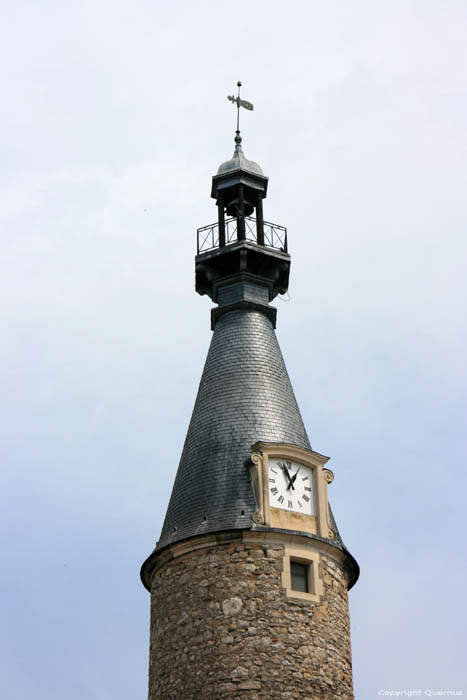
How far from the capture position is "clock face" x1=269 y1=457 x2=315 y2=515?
33656 millimetres

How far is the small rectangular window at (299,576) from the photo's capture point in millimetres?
32562

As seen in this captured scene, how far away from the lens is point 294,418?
3659cm

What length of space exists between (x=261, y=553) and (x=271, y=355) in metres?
7.54

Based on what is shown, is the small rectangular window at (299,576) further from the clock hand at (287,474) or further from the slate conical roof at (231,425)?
the clock hand at (287,474)

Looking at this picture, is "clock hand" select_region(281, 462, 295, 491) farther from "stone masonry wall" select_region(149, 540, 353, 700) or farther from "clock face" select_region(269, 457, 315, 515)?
"stone masonry wall" select_region(149, 540, 353, 700)

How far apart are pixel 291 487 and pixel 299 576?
2500 millimetres

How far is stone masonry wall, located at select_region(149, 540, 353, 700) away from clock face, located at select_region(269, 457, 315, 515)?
134cm

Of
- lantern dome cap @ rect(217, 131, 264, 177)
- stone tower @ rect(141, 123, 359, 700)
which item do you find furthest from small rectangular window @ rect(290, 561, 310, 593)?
lantern dome cap @ rect(217, 131, 264, 177)

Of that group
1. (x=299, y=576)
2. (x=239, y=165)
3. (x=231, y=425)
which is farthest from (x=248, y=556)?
(x=239, y=165)

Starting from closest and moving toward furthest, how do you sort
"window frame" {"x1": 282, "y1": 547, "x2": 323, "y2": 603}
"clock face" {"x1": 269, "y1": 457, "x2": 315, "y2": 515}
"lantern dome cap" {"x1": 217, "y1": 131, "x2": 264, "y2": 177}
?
"window frame" {"x1": 282, "y1": 547, "x2": 323, "y2": 603}
"clock face" {"x1": 269, "y1": 457, "x2": 315, "y2": 515}
"lantern dome cap" {"x1": 217, "y1": 131, "x2": 264, "y2": 177}

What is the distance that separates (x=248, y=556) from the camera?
3241 cm

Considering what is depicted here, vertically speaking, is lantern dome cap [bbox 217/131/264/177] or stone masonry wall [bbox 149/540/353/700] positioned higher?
lantern dome cap [bbox 217/131/264/177]

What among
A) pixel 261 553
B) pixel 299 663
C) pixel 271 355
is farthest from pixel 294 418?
pixel 299 663

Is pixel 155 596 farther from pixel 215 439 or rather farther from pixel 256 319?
pixel 256 319
